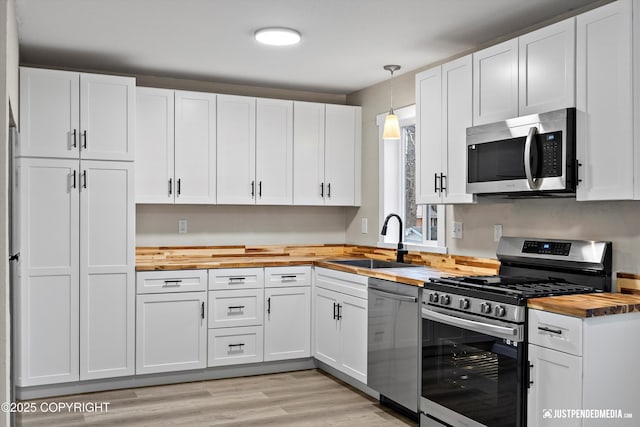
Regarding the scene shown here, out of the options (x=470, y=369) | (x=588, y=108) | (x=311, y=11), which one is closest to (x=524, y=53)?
(x=588, y=108)

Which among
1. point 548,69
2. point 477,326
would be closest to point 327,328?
point 477,326

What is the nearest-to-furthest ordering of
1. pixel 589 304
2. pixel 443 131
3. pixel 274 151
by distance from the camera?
pixel 589 304 → pixel 443 131 → pixel 274 151

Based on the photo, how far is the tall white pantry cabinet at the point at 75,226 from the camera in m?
4.09

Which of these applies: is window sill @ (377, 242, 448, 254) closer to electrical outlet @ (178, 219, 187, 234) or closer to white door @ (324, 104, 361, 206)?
white door @ (324, 104, 361, 206)

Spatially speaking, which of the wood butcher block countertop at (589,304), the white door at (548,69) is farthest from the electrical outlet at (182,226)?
the wood butcher block countertop at (589,304)

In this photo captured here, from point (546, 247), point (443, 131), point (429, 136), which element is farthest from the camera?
point (429, 136)

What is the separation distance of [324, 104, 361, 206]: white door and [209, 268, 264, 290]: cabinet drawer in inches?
40.2

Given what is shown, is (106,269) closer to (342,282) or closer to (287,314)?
(287,314)

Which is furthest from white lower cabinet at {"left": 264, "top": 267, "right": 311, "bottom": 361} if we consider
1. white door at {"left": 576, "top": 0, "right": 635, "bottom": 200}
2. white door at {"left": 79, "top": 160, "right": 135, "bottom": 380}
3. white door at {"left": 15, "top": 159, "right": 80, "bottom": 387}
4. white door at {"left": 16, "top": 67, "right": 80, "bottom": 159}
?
white door at {"left": 576, "top": 0, "right": 635, "bottom": 200}

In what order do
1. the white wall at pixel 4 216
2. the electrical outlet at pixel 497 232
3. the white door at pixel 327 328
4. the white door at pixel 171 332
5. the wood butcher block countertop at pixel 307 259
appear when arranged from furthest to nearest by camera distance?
the white door at pixel 327 328, the white door at pixel 171 332, the wood butcher block countertop at pixel 307 259, the electrical outlet at pixel 497 232, the white wall at pixel 4 216

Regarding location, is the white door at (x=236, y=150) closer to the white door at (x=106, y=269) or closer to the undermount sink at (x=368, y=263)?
the white door at (x=106, y=269)

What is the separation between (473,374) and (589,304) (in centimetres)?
74

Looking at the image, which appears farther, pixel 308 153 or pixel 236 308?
pixel 308 153

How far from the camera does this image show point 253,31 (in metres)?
3.74
